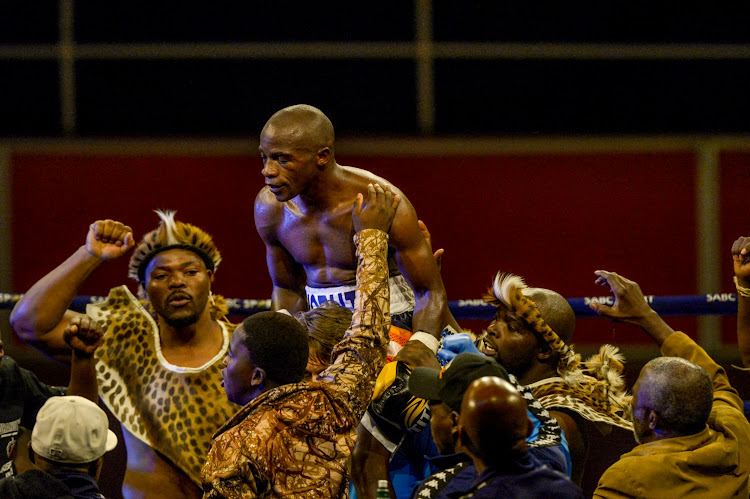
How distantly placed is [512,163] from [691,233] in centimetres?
176

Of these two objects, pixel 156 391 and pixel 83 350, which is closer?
pixel 83 350

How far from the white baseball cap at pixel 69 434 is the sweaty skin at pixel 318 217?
4.27ft

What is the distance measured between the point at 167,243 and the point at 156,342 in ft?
1.36

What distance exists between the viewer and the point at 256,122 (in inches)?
358

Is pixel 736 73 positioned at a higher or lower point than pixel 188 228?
higher

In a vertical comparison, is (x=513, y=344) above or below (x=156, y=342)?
above

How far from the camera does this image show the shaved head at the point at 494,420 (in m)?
2.18

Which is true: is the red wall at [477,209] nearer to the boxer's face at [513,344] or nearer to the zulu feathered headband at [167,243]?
the zulu feathered headband at [167,243]

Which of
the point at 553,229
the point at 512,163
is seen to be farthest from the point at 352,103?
the point at 553,229

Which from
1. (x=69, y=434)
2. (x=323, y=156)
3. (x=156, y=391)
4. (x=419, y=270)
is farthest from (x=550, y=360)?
(x=69, y=434)

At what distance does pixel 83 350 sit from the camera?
3312 millimetres

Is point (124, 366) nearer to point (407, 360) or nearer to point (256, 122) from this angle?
point (407, 360)

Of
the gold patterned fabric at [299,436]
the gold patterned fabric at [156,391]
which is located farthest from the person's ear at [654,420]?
the gold patterned fabric at [156,391]

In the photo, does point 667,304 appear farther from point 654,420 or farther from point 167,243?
point 167,243
